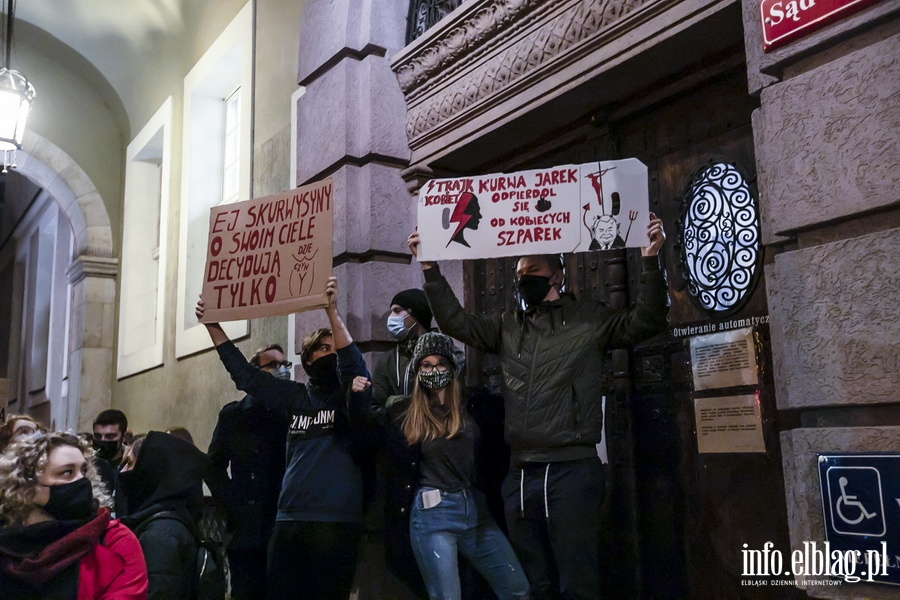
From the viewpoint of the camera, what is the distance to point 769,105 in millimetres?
3355

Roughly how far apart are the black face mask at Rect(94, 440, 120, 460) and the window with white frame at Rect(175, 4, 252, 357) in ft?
7.68

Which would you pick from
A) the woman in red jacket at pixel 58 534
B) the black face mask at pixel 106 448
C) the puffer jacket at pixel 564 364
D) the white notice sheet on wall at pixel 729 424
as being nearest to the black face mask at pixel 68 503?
the woman in red jacket at pixel 58 534

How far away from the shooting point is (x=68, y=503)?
9.67 feet

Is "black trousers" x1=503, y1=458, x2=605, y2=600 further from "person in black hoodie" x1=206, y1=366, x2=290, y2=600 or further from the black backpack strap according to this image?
"person in black hoodie" x1=206, y1=366, x2=290, y2=600

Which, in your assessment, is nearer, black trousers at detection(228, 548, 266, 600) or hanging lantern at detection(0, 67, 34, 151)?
black trousers at detection(228, 548, 266, 600)

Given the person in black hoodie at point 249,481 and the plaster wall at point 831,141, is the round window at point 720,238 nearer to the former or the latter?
the plaster wall at point 831,141

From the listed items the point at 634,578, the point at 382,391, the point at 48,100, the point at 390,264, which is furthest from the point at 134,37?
the point at 634,578

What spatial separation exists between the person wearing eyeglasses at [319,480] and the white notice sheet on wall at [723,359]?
1.62 metres

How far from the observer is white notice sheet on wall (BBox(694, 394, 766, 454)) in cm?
383

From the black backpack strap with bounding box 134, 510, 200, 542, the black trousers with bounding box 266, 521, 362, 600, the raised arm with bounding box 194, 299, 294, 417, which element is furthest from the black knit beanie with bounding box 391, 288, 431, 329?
the black backpack strap with bounding box 134, 510, 200, 542

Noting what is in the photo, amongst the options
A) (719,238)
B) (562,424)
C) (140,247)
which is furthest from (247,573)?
(140,247)

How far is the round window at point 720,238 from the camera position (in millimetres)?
3961

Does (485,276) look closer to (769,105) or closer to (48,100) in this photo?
(769,105)

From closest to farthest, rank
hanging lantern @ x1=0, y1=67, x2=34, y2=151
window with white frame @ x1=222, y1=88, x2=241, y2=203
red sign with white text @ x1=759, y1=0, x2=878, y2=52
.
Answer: red sign with white text @ x1=759, y1=0, x2=878, y2=52 < hanging lantern @ x1=0, y1=67, x2=34, y2=151 < window with white frame @ x1=222, y1=88, x2=241, y2=203
